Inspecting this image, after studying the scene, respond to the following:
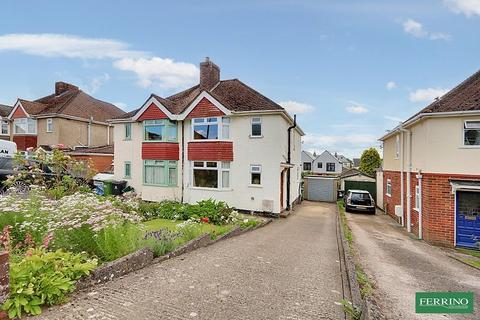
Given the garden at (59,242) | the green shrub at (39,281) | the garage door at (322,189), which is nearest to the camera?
the green shrub at (39,281)

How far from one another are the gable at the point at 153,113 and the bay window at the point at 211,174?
3.64m

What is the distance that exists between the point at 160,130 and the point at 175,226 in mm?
8903

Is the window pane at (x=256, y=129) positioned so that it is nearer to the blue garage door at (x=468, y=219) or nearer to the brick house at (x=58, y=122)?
the blue garage door at (x=468, y=219)

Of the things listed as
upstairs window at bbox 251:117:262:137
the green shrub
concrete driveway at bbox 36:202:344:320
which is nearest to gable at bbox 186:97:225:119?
upstairs window at bbox 251:117:262:137

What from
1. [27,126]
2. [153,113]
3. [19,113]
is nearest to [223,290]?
[153,113]

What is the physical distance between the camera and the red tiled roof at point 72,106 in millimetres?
25547

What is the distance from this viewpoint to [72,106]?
26.2 m

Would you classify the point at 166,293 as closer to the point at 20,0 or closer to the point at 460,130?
the point at 20,0

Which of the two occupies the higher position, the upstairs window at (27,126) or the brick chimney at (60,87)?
the brick chimney at (60,87)

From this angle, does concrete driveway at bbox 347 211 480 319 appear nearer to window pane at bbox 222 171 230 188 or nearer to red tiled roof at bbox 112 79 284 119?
window pane at bbox 222 171 230 188

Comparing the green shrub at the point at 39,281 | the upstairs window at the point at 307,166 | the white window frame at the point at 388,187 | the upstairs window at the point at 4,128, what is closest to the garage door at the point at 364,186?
the white window frame at the point at 388,187

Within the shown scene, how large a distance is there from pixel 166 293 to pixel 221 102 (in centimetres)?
1213

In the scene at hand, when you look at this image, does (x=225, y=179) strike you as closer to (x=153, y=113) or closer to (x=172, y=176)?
(x=172, y=176)

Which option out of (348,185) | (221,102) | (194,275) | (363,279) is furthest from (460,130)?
(348,185)
